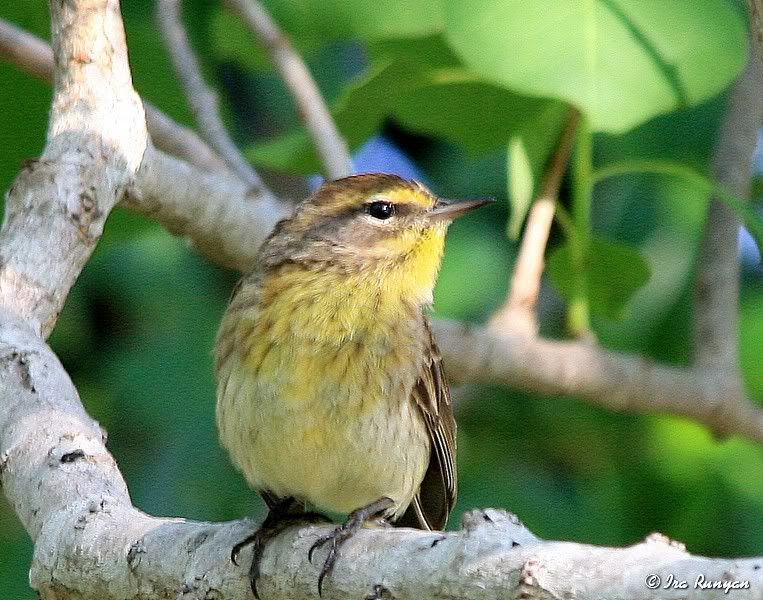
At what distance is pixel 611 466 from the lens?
622 cm

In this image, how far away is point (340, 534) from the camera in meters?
3.36

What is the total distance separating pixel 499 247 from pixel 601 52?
2202 mm

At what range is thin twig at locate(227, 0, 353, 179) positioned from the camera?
5238 mm

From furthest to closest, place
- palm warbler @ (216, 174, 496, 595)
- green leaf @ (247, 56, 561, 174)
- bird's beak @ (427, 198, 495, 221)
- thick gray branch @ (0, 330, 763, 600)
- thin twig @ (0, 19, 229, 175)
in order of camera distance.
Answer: green leaf @ (247, 56, 561, 174), thin twig @ (0, 19, 229, 175), bird's beak @ (427, 198, 495, 221), palm warbler @ (216, 174, 496, 595), thick gray branch @ (0, 330, 763, 600)

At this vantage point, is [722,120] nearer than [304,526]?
No

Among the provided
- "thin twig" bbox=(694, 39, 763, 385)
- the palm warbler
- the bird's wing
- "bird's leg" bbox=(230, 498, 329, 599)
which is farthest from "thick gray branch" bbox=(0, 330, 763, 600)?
"thin twig" bbox=(694, 39, 763, 385)

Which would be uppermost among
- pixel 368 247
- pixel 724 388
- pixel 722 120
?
pixel 722 120

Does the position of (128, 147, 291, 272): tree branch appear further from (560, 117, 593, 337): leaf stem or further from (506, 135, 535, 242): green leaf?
(560, 117, 593, 337): leaf stem

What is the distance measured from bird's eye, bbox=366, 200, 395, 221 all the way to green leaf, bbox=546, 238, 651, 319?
100cm

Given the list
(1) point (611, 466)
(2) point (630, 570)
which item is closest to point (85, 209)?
(2) point (630, 570)

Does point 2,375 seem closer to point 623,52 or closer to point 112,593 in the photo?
point 112,593

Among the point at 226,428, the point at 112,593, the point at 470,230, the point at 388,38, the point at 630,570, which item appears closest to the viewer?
the point at 630,570

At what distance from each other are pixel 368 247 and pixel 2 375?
54.3 inches

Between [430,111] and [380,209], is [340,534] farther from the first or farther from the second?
[430,111]
